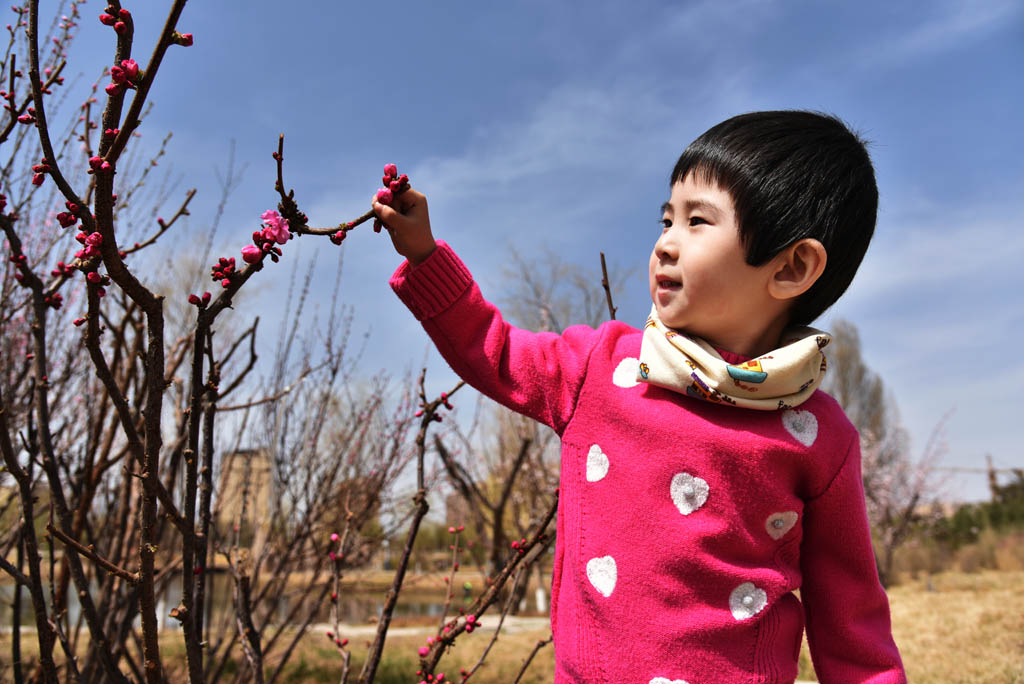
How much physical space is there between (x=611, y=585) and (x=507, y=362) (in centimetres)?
38

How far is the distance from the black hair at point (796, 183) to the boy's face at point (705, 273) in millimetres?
22

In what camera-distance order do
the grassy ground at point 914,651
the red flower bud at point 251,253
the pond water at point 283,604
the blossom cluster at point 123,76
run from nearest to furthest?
the blossom cluster at point 123,76 → the red flower bud at point 251,253 → the grassy ground at point 914,651 → the pond water at point 283,604

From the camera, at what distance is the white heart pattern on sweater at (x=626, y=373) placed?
4.19ft

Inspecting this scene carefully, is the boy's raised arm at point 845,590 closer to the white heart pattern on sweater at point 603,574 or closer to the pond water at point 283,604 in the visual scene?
Answer: the white heart pattern on sweater at point 603,574

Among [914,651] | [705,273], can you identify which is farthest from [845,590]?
[914,651]

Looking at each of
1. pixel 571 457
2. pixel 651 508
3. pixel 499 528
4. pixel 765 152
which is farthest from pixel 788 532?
pixel 499 528

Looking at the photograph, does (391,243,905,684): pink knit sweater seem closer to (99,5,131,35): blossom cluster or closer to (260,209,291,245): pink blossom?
(260,209,291,245): pink blossom

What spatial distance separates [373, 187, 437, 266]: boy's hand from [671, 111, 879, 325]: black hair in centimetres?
44

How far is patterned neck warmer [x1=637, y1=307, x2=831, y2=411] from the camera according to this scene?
47.1 inches

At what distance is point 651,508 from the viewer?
118cm

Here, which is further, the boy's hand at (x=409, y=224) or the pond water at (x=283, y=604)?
the pond water at (x=283, y=604)

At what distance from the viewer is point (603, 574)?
118 cm

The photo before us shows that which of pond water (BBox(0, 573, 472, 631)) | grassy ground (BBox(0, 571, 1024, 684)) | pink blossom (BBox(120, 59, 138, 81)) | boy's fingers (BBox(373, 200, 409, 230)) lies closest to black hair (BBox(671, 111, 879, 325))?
boy's fingers (BBox(373, 200, 409, 230))

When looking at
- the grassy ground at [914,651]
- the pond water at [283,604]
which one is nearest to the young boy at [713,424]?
the pond water at [283,604]
